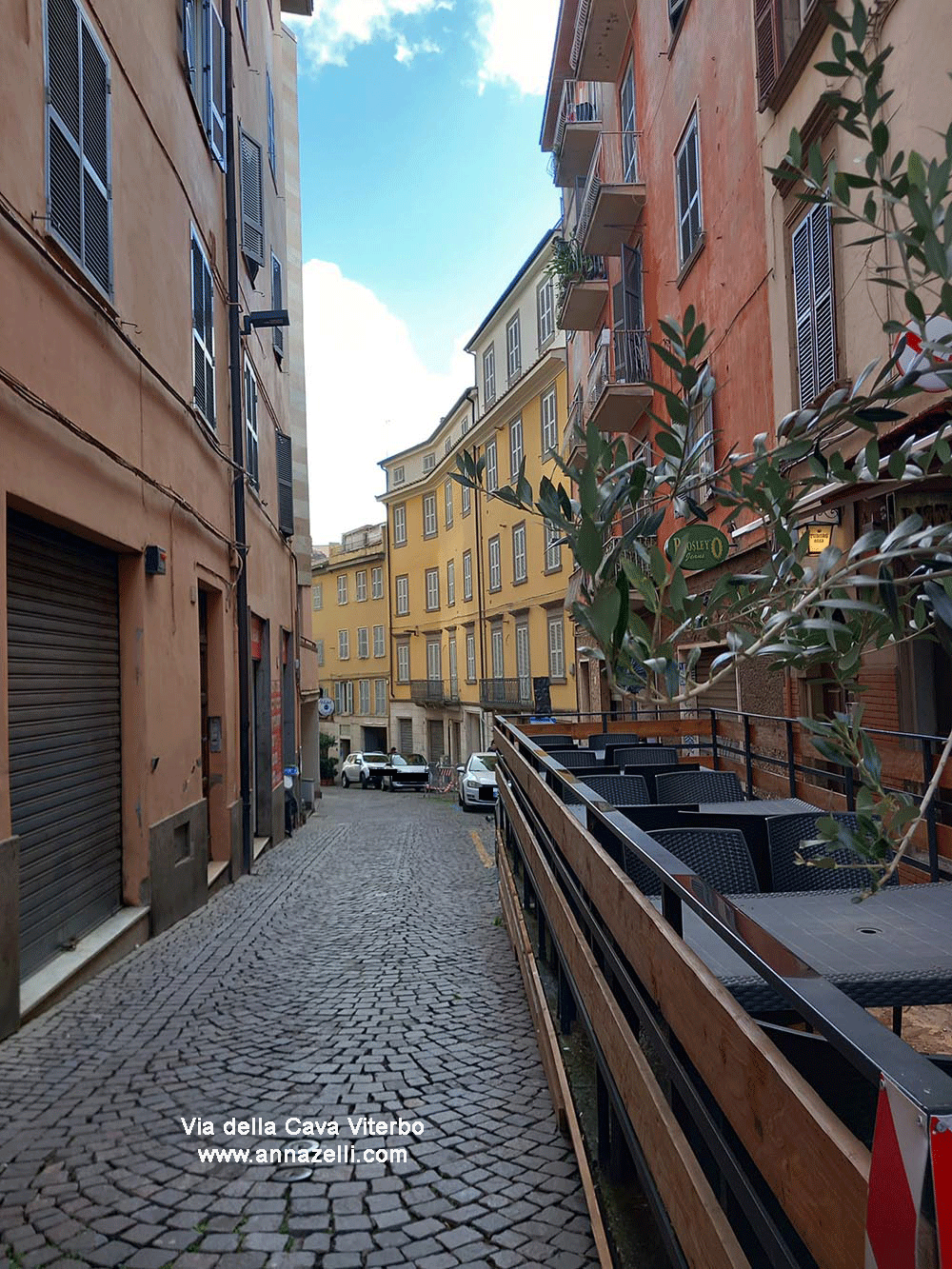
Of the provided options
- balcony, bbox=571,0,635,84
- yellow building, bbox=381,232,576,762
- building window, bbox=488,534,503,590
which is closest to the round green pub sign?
balcony, bbox=571,0,635,84

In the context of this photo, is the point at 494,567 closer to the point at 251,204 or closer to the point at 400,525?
the point at 400,525

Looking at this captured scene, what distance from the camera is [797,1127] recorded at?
136 cm

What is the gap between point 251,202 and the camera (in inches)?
527

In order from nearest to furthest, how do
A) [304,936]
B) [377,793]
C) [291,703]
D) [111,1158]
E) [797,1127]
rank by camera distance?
[797,1127]
[111,1158]
[304,936]
[291,703]
[377,793]

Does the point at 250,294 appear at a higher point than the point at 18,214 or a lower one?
higher

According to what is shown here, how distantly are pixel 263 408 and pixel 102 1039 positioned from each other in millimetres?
12222

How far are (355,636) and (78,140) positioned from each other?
4577 cm

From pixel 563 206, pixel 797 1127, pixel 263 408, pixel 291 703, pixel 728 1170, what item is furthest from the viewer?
pixel 563 206

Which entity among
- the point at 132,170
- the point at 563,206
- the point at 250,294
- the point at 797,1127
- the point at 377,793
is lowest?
the point at 377,793

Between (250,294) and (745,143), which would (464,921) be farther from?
(250,294)

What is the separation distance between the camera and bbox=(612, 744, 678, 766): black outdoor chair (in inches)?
318

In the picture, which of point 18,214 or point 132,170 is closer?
point 18,214

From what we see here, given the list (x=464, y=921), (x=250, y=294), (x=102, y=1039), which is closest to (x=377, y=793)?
(x=250, y=294)

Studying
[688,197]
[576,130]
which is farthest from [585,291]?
[688,197]
